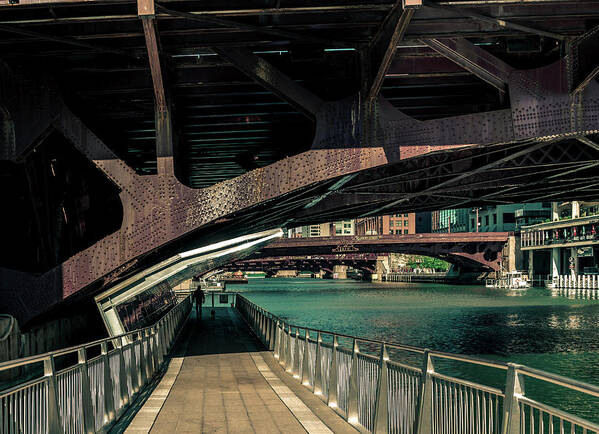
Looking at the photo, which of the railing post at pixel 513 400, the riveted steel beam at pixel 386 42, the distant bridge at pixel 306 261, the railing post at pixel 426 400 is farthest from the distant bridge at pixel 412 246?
the railing post at pixel 513 400

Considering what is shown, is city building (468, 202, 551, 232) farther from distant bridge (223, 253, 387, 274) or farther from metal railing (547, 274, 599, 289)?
distant bridge (223, 253, 387, 274)

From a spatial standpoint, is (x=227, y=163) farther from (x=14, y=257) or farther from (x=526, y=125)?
(x=526, y=125)

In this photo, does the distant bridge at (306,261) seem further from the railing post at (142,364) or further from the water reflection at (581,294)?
the railing post at (142,364)

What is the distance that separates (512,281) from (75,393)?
387 ft

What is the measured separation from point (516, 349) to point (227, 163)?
58.0 feet

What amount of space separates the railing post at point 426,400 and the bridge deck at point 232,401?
3.14 meters

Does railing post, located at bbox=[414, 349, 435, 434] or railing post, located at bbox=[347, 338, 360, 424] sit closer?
railing post, located at bbox=[414, 349, 435, 434]

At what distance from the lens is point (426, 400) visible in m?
8.06

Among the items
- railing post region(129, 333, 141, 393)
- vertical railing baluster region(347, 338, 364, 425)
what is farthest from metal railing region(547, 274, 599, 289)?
vertical railing baluster region(347, 338, 364, 425)

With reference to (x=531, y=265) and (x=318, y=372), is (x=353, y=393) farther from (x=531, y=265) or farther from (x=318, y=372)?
(x=531, y=265)

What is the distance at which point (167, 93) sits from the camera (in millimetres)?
18375

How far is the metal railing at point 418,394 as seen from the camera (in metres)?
5.80

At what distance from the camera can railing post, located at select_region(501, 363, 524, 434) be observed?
5.79m

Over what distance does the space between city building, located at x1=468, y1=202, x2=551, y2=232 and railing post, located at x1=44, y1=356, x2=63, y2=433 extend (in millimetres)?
142599
